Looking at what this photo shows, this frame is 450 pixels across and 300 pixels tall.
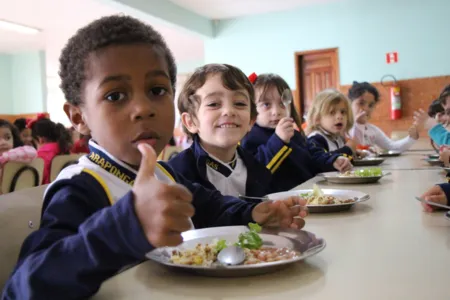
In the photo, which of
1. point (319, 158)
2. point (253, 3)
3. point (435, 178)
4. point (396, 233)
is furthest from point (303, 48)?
point (396, 233)

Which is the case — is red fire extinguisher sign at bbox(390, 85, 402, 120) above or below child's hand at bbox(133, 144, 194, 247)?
above

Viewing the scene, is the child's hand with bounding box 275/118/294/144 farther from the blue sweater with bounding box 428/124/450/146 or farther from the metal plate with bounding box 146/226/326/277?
the blue sweater with bounding box 428/124/450/146

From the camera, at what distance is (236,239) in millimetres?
709

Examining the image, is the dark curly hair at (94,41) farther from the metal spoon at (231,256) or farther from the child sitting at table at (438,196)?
the child sitting at table at (438,196)

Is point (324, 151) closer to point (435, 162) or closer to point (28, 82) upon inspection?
point (435, 162)

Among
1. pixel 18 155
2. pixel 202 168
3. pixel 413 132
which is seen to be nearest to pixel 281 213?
pixel 202 168

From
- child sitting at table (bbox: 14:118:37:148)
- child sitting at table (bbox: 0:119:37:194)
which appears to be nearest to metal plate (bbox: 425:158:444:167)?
child sitting at table (bbox: 0:119:37:194)

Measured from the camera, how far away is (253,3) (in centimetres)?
587

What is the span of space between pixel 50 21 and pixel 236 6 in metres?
2.55

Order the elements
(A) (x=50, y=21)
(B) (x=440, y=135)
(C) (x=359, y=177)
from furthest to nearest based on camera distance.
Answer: (A) (x=50, y=21)
(B) (x=440, y=135)
(C) (x=359, y=177)

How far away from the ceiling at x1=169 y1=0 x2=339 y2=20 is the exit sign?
1080 millimetres

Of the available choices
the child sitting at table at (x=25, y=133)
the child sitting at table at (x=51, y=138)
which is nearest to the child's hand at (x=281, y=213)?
the child sitting at table at (x=51, y=138)

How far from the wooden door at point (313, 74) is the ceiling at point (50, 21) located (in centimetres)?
175

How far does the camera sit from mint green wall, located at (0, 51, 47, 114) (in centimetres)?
830
